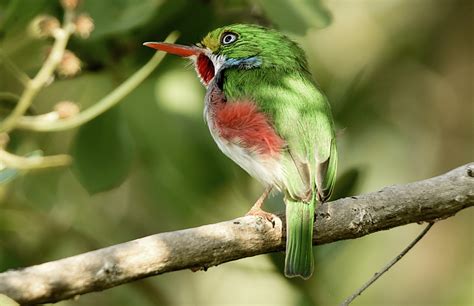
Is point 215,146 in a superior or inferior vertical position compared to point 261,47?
inferior

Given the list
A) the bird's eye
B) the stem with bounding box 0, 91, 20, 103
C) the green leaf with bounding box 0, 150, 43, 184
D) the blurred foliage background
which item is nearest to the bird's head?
the bird's eye

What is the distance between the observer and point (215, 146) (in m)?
4.23

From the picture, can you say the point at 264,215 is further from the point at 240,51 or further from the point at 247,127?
the point at 240,51

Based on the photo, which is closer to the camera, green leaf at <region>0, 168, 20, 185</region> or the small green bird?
green leaf at <region>0, 168, 20, 185</region>

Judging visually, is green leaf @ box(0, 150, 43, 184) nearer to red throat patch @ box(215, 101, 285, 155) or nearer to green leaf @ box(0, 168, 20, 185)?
green leaf @ box(0, 168, 20, 185)

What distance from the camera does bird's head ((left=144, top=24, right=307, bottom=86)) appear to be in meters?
3.92

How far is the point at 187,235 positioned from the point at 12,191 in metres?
2.02

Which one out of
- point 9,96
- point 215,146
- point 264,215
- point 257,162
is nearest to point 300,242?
point 264,215

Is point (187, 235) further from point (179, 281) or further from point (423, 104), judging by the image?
point (423, 104)

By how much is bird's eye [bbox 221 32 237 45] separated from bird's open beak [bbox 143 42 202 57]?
111mm

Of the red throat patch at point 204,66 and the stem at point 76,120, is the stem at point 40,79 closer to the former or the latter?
the stem at point 76,120

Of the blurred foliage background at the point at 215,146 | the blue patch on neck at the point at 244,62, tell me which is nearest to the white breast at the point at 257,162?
the blurred foliage background at the point at 215,146

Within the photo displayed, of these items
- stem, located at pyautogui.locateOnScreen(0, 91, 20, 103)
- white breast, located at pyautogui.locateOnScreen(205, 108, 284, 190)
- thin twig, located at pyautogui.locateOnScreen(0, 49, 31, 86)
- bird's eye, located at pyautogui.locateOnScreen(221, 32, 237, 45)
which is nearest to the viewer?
thin twig, located at pyautogui.locateOnScreen(0, 49, 31, 86)

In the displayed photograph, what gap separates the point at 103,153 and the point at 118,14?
21.7 inches
